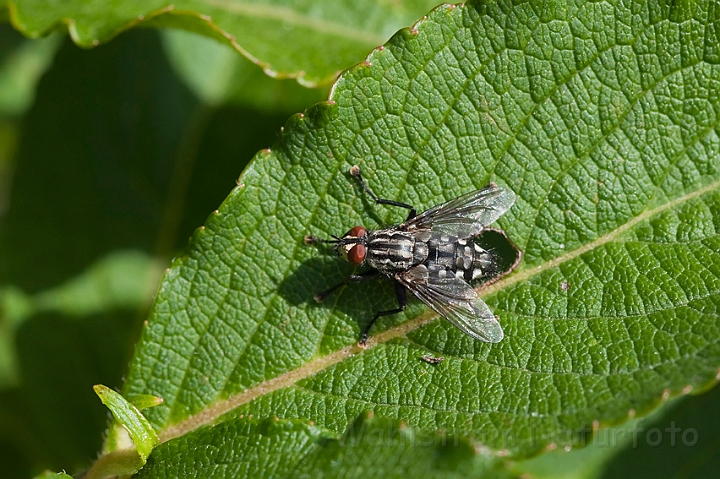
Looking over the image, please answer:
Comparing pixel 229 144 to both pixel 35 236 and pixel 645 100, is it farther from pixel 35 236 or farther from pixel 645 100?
pixel 645 100

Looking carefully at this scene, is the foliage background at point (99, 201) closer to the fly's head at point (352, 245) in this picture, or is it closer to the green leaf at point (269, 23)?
the green leaf at point (269, 23)

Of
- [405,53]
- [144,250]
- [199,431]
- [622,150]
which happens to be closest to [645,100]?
[622,150]

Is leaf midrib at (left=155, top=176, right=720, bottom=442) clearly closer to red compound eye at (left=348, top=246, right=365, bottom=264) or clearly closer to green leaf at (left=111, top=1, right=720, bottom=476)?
green leaf at (left=111, top=1, right=720, bottom=476)

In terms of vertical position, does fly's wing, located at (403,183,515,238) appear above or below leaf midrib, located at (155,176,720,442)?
above

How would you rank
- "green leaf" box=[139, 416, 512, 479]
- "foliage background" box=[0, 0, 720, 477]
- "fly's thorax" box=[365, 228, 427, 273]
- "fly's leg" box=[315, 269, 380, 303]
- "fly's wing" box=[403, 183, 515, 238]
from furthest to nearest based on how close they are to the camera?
"foliage background" box=[0, 0, 720, 477] → "fly's thorax" box=[365, 228, 427, 273] → "fly's leg" box=[315, 269, 380, 303] → "fly's wing" box=[403, 183, 515, 238] → "green leaf" box=[139, 416, 512, 479]

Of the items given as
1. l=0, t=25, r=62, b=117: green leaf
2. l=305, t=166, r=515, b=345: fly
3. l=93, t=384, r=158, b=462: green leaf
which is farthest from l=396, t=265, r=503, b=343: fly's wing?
l=0, t=25, r=62, b=117: green leaf

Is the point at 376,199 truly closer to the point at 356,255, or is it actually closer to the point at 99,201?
the point at 356,255

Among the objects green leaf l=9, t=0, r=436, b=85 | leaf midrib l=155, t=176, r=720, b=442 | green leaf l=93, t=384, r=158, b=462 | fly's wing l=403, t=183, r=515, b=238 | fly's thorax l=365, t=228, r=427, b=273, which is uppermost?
green leaf l=9, t=0, r=436, b=85

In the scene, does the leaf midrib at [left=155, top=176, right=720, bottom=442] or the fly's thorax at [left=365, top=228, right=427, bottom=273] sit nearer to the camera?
the leaf midrib at [left=155, top=176, right=720, bottom=442]
